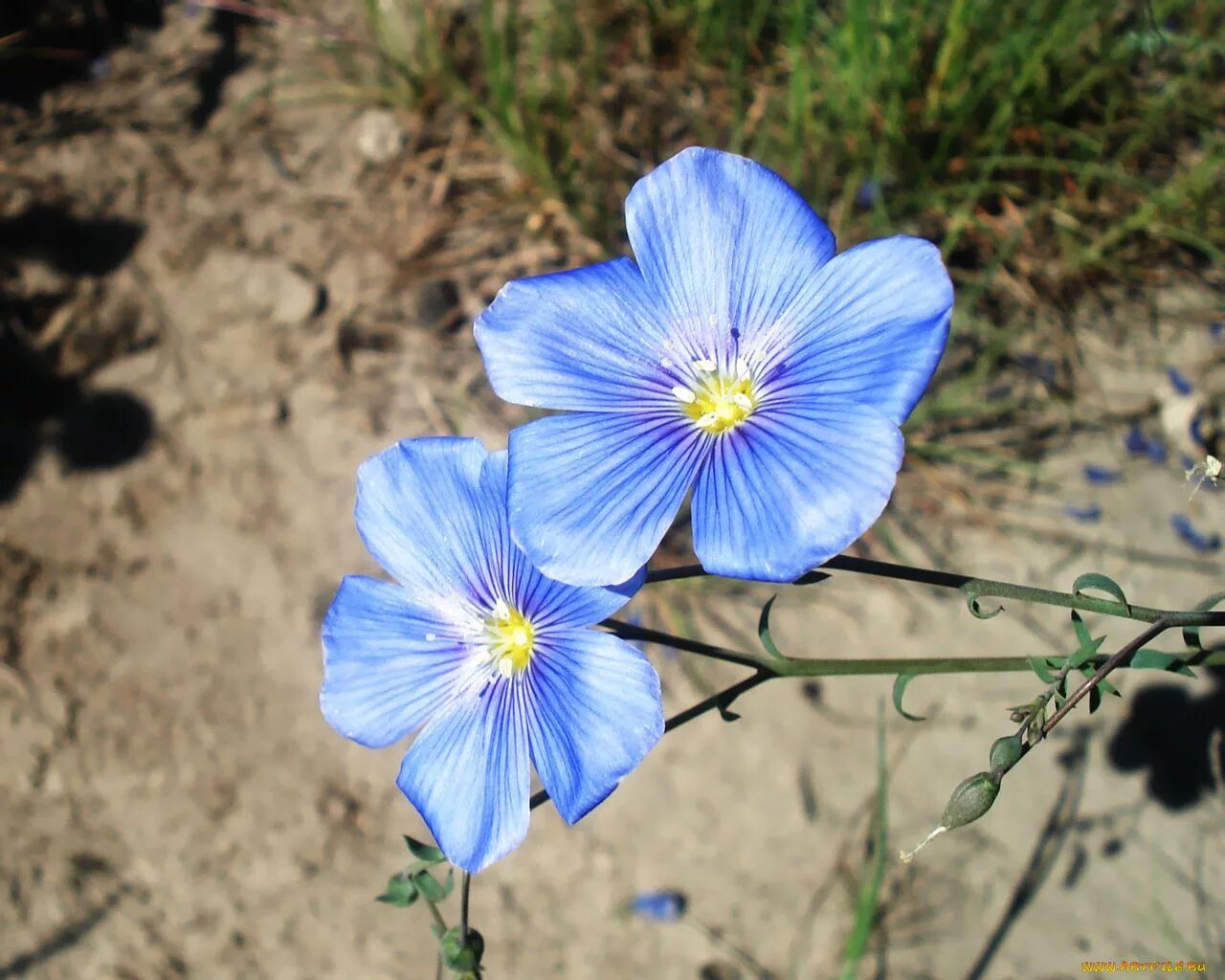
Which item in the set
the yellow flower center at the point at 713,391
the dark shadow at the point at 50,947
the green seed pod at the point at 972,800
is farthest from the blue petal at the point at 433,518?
the dark shadow at the point at 50,947

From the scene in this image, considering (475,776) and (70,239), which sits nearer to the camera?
(475,776)

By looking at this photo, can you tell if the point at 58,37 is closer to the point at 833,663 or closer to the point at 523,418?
the point at 523,418

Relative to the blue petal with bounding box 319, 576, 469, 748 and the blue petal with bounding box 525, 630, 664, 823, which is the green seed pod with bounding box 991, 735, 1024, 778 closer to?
the blue petal with bounding box 525, 630, 664, 823

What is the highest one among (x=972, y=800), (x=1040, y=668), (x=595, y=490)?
(x=595, y=490)

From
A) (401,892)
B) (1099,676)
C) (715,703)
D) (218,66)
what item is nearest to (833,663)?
(715,703)

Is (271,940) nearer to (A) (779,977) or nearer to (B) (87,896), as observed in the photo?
(B) (87,896)

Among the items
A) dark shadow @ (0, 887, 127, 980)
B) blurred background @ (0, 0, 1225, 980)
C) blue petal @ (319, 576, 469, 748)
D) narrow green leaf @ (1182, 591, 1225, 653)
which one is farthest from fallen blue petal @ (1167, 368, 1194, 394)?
dark shadow @ (0, 887, 127, 980)
